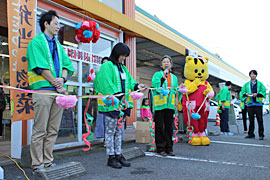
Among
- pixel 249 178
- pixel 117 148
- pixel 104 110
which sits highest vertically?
pixel 104 110

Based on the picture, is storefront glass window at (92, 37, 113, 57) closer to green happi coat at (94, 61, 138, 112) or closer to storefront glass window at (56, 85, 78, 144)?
storefront glass window at (56, 85, 78, 144)

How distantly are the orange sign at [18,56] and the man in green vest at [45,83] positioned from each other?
16.6 inches

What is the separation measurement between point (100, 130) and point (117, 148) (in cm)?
161

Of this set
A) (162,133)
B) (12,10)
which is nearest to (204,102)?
(162,133)

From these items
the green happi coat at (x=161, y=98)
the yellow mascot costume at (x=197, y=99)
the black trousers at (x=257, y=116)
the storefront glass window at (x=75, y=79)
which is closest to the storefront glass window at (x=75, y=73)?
the storefront glass window at (x=75, y=79)

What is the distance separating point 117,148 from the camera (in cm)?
354

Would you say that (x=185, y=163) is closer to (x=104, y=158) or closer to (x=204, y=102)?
(x=104, y=158)

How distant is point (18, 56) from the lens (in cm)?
328

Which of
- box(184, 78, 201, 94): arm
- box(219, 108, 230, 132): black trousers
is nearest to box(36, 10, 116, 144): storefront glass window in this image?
box(184, 78, 201, 94): arm

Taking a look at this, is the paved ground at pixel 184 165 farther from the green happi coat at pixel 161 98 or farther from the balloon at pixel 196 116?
the green happi coat at pixel 161 98

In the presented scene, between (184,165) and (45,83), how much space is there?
2.30m

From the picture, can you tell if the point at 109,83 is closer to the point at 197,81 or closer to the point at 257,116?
the point at 197,81

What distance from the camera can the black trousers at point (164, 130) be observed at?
13.9ft

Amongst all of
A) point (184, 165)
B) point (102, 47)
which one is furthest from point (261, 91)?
point (102, 47)
